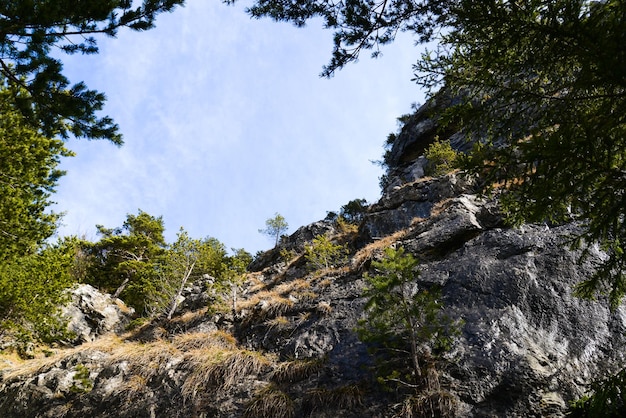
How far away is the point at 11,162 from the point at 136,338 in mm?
7615

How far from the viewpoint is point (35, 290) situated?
10484mm

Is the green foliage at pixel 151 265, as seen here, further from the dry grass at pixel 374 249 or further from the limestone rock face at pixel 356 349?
the dry grass at pixel 374 249

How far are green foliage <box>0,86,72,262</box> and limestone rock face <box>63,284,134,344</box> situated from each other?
9677 millimetres

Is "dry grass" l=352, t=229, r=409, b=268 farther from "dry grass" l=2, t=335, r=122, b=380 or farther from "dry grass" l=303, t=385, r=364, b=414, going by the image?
"dry grass" l=2, t=335, r=122, b=380

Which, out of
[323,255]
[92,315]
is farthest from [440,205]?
[92,315]

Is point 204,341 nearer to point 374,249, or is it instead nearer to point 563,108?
point 374,249

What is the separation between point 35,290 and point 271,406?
28.5 feet

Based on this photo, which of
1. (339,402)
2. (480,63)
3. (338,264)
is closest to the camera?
(480,63)

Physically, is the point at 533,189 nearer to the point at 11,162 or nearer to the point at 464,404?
the point at 464,404

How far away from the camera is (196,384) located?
27.2ft

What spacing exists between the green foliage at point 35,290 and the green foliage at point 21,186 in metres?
1.61

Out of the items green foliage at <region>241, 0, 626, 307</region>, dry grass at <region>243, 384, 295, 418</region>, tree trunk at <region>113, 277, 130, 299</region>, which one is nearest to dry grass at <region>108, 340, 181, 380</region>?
dry grass at <region>243, 384, 295, 418</region>

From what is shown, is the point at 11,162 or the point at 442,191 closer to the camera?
the point at 11,162

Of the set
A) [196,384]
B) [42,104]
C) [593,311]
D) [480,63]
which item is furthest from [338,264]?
[42,104]
